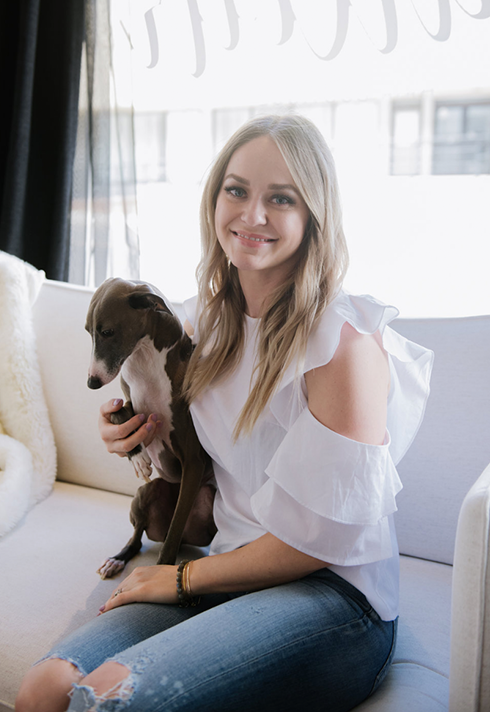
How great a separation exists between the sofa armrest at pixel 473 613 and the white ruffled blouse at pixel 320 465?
165 millimetres

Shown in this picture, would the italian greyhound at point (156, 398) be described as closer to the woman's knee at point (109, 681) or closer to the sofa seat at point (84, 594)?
the sofa seat at point (84, 594)

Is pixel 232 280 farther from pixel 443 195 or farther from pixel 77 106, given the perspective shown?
pixel 77 106

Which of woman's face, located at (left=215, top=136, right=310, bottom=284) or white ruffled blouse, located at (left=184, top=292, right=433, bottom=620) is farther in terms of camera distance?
woman's face, located at (left=215, top=136, right=310, bottom=284)

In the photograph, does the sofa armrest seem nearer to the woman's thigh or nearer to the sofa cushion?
the woman's thigh

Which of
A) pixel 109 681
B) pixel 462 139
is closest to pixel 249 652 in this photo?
pixel 109 681

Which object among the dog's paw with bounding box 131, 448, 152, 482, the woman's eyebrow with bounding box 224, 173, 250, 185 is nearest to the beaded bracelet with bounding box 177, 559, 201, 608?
the dog's paw with bounding box 131, 448, 152, 482

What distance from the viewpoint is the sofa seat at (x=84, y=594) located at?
1007 millimetres

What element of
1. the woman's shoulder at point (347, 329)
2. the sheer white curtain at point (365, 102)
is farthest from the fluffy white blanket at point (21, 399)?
the woman's shoulder at point (347, 329)

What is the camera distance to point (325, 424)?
0.95 metres

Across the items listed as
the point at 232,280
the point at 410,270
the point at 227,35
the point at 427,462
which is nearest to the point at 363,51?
the point at 227,35

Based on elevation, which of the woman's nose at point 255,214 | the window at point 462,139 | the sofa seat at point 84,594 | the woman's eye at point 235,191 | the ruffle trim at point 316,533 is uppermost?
the window at point 462,139

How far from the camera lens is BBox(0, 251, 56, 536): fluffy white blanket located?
162 centimetres

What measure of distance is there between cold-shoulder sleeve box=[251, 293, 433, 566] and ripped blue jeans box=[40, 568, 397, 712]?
0.29 ft

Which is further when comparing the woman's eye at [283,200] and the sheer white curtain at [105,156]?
the sheer white curtain at [105,156]
